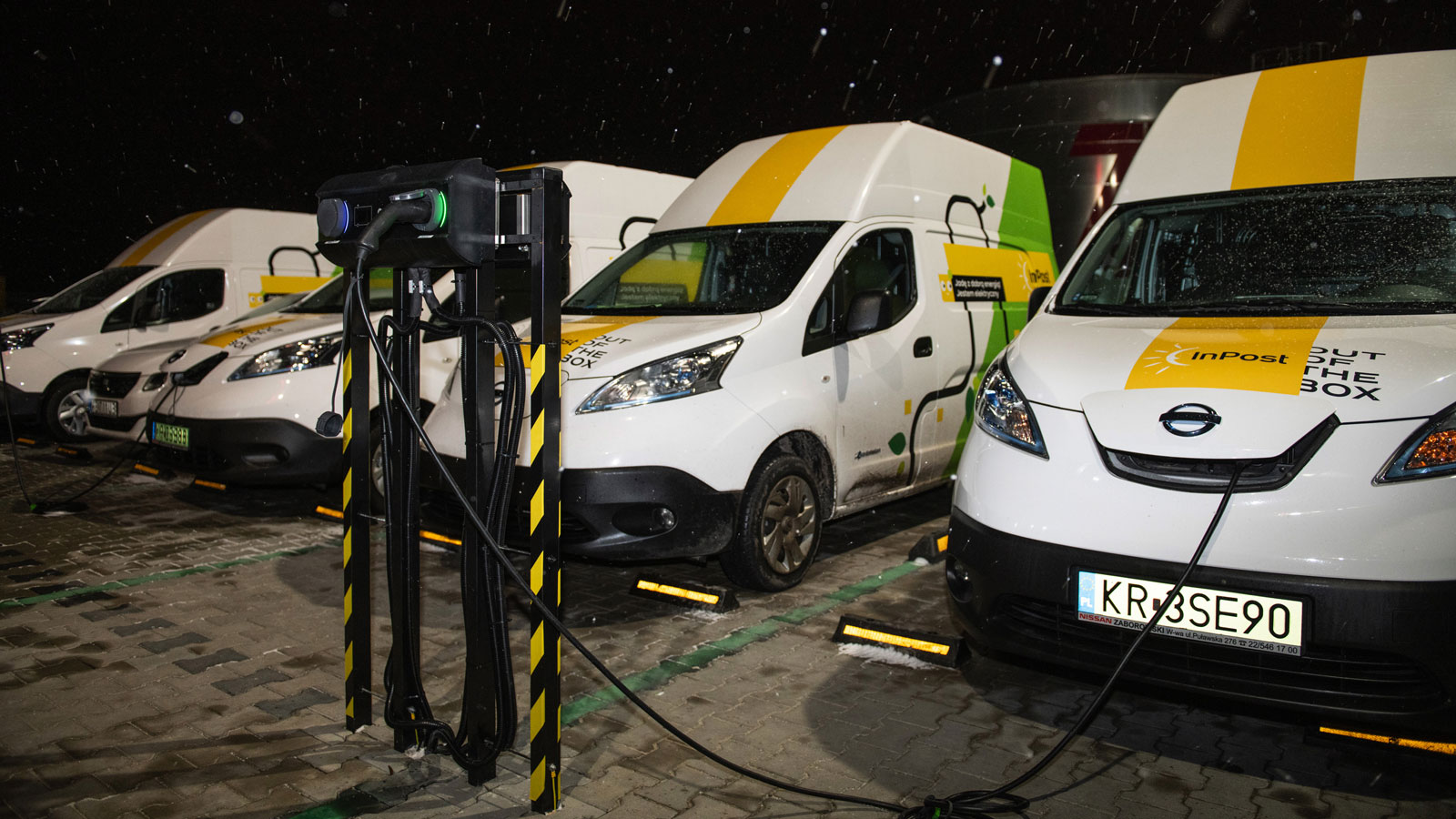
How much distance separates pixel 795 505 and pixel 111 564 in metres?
3.75

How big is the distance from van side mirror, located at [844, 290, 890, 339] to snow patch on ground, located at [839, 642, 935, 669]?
1.55 metres

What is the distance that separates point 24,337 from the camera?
30.8 ft

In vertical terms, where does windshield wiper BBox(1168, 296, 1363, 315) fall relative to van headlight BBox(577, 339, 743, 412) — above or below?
above

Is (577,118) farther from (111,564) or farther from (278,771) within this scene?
(278,771)

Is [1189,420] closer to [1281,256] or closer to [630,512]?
[1281,256]

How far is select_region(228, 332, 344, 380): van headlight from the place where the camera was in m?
6.29

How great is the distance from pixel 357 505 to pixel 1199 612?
2552 mm

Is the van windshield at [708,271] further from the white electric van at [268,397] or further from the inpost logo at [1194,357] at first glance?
the inpost logo at [1194,357]

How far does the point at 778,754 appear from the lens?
3.08 m

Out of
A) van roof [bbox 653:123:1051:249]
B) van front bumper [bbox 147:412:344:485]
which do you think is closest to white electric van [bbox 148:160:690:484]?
van front bumper [bbox 147:412:344:485]

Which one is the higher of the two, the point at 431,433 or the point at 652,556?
the point at 431,433

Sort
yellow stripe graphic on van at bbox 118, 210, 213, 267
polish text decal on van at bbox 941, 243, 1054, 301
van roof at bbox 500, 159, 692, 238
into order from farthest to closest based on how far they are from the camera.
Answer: yellow stripe graphic on van at bbox 118, 210, 213, 267 < van roof at bbox 500, 159, 692, 238 < polish text decal on van at bbox 941, 243, 1054, 301

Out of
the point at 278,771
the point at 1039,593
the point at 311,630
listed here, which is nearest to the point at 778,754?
the point at 1039,593

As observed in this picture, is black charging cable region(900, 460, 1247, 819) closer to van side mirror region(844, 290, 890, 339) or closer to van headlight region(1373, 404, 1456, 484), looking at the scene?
van headlight region(1373, 404, 1456, 484)
